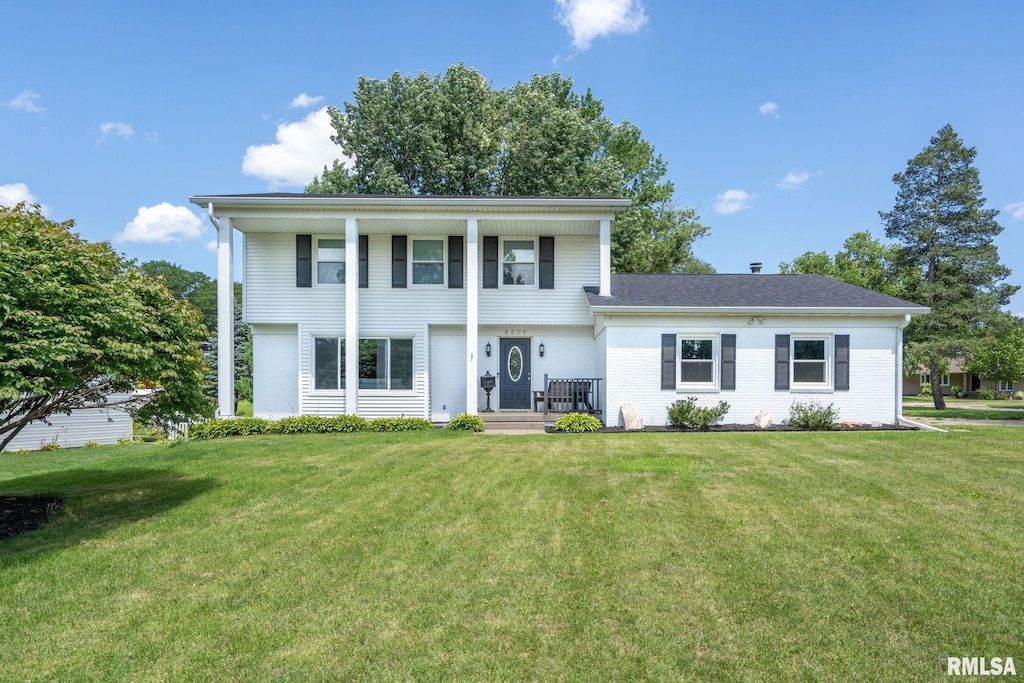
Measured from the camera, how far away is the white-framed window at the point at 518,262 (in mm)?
15133

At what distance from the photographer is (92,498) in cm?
664

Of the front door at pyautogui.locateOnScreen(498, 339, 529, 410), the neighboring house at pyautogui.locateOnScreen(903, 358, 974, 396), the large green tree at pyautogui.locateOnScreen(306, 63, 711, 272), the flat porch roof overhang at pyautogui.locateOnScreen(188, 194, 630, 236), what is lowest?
the neighboring house at pyautogui.locateOnScreen(903, 358, 974, 396)

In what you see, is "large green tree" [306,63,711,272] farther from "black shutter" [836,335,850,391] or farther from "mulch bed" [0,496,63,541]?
"mulch bed" [0,496,63,541]

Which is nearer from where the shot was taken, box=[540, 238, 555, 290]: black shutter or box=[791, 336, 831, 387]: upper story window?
box=[791, 336, 831, 387]: upper story window

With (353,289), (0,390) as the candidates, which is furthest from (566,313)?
(0,390)

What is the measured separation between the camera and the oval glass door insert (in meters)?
15.0

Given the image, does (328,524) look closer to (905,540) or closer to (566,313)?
(905,540)

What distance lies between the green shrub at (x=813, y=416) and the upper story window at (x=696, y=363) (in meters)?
2.25

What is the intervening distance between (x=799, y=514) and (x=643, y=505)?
1776 millimetres

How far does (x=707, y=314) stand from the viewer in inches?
504

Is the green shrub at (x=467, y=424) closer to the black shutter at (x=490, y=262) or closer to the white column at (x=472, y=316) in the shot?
the white column at (x=472, y=316)

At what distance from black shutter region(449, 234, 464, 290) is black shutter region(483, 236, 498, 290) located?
0.76m

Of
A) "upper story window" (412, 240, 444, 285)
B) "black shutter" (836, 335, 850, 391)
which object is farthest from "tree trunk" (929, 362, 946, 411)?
"upper story window" (412, 240, 444, 285)

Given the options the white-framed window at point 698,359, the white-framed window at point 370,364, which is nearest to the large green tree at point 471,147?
the white-framed window at point 370,364
